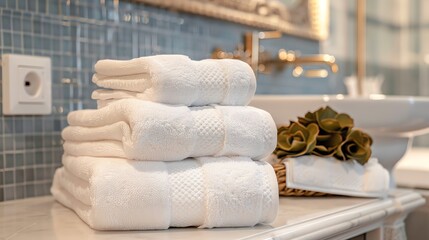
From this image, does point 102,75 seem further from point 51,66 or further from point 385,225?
point 385,225

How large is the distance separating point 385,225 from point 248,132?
1.32ft

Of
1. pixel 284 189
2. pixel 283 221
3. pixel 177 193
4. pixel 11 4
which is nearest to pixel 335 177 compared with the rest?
pixel 284 189

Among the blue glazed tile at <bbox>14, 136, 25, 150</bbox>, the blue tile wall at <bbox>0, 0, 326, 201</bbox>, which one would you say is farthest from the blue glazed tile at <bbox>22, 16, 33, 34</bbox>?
the blue glazed tile at <bbox>14, 136, 25, 150</bbox>

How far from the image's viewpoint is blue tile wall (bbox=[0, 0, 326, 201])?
107 centimetres

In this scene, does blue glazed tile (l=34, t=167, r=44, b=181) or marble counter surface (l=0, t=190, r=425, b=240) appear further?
blue glazed tile (l=34, t=167, r=44, b=181)

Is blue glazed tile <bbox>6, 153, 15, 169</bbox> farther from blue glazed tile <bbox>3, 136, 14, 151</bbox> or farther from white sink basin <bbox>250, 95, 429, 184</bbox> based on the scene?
white sink basin <bbox>250, 95, 429, 184</bbox>

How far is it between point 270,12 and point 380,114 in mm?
605

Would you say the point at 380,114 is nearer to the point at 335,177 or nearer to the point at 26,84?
the point at 335,177

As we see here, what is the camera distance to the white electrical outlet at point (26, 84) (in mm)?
1054

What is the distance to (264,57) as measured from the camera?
5.50 ft


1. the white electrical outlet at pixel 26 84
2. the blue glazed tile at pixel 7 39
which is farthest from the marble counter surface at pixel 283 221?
the blue glazed tile at pixel 7 39

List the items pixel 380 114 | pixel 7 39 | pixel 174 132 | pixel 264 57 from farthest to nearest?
pixel 264 57 → pixel 380 114 → pixel 7 39 → pixel 174 132

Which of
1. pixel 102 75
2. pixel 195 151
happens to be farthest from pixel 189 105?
pixel 102 75

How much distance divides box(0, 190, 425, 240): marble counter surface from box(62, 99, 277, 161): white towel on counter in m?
0.10
